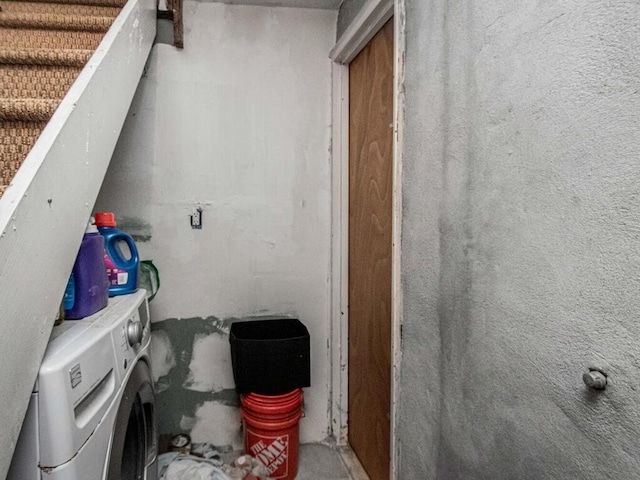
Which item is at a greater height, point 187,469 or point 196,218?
point 196,218

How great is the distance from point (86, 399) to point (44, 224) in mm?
367

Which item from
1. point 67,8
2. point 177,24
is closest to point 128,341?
point 177,24

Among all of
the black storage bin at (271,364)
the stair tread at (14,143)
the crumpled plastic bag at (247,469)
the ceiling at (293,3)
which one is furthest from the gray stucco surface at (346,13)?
the crumpled plastic bag at (247,469)

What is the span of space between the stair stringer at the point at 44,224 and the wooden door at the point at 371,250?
1.01 m

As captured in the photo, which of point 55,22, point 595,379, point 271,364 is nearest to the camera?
point 595,379

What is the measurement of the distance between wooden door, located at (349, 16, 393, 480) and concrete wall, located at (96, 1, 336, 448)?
20 centimetres

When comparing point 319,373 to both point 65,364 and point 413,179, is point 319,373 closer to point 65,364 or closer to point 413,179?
point 413,179

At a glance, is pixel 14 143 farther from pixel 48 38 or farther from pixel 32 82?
pixel 48 38

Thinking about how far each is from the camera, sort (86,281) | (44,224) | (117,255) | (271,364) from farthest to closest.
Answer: (271,364), (117,255), (86,281), (44,224)

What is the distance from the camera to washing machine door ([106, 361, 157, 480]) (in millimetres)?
1147

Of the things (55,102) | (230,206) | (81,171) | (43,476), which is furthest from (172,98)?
(43,476)

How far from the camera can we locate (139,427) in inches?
54.6

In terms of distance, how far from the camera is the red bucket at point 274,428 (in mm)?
1858

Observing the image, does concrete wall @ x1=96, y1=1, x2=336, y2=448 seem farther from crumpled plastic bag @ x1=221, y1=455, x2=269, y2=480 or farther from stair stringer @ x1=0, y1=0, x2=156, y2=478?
stair stringer @ x1=0, y1=0, x2=156, y2=478
